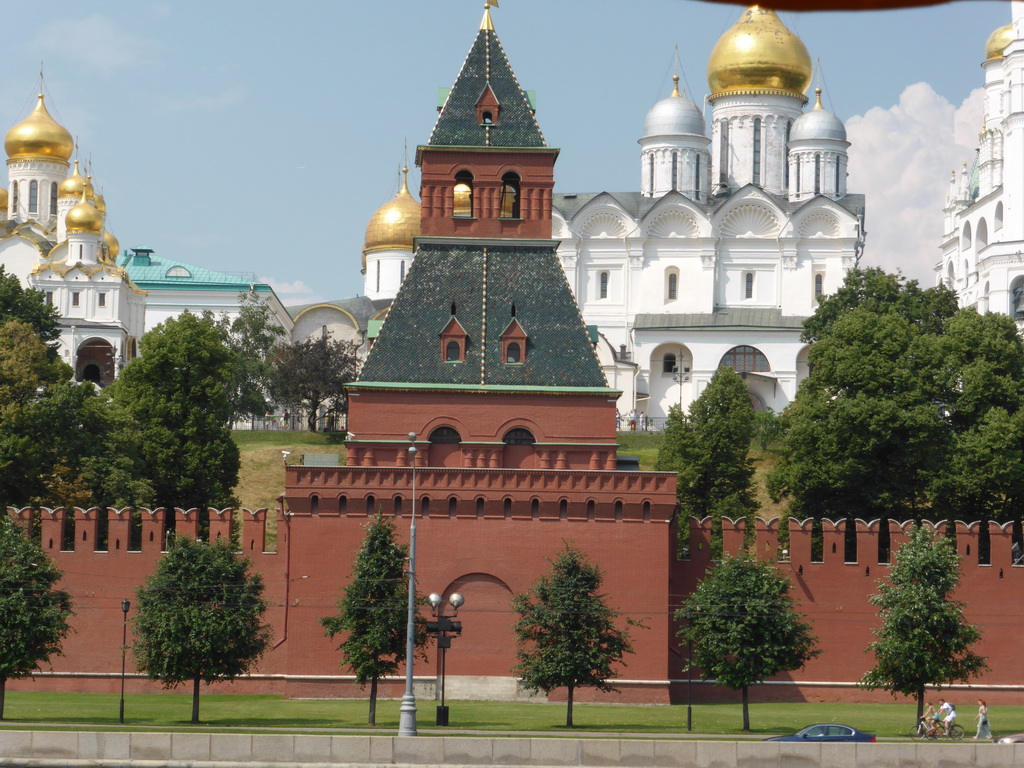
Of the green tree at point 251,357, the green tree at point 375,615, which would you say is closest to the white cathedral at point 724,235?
the green tree at point 251,357

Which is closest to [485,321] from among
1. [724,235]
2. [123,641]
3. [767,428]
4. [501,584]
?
[501,584]

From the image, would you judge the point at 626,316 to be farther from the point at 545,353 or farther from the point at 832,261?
the point at 545,353

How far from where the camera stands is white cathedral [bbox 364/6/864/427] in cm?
7925

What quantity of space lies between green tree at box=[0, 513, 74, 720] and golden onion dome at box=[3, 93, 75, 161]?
6094 centimetres

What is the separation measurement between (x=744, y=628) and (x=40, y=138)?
6877cm

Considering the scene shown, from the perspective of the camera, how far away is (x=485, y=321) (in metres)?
39.7

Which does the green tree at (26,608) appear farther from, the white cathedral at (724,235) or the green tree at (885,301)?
the white cathedral at (724,235)

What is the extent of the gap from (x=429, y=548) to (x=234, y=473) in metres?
17.5

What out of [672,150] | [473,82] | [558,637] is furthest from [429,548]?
[672,150]

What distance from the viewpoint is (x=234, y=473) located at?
2106 inches

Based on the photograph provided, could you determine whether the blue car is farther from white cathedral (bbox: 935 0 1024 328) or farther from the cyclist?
white cathedral (bbox: 935 0 1024 328)

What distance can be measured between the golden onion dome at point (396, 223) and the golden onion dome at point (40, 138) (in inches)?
692

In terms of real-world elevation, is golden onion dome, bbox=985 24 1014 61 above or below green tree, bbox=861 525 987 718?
above

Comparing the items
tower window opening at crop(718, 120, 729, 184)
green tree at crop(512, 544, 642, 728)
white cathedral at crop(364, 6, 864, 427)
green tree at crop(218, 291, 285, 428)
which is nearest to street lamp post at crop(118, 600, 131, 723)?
green tree at crop(512, 544, 642, 728)
